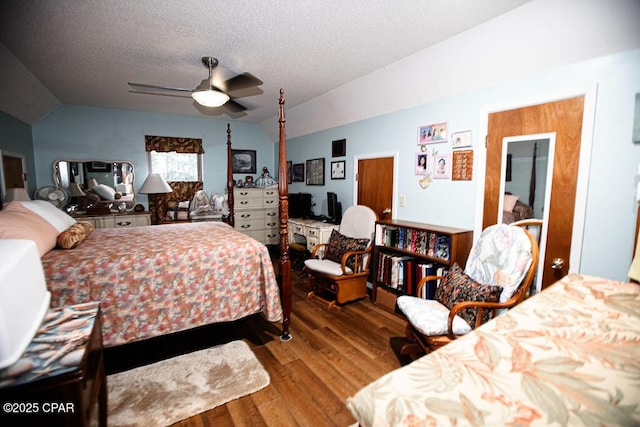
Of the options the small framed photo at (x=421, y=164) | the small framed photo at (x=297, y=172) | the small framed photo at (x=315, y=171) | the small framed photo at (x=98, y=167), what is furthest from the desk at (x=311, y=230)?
the small framed photo at (x=98, y=167)

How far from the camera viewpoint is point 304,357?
230 cm

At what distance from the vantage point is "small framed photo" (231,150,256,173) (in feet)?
19.4

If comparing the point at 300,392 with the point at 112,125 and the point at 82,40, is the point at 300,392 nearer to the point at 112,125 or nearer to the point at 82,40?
the point at 82,40

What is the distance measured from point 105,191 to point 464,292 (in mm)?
5648

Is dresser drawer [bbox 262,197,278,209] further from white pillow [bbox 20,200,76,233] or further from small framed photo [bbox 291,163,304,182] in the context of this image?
white pillow [bbox 20,200,76,233]

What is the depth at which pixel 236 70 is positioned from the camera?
10.3 ft

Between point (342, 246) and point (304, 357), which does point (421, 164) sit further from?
point (304, 357)

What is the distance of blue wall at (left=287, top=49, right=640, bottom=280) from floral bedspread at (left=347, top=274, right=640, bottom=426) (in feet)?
3.67

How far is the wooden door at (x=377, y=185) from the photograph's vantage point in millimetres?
3499

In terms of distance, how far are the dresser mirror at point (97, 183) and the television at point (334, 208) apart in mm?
3569

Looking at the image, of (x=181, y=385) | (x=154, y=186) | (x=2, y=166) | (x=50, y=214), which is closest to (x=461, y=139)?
(x=181, y=385)

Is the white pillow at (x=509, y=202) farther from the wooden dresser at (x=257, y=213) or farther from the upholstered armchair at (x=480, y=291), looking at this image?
the wooden dresser at (x=257, y=213)

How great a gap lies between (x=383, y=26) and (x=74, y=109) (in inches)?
198

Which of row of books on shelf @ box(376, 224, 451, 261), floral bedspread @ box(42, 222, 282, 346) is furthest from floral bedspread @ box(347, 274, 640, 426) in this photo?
floral bedspread @ box(42, 222, 282, 346)
